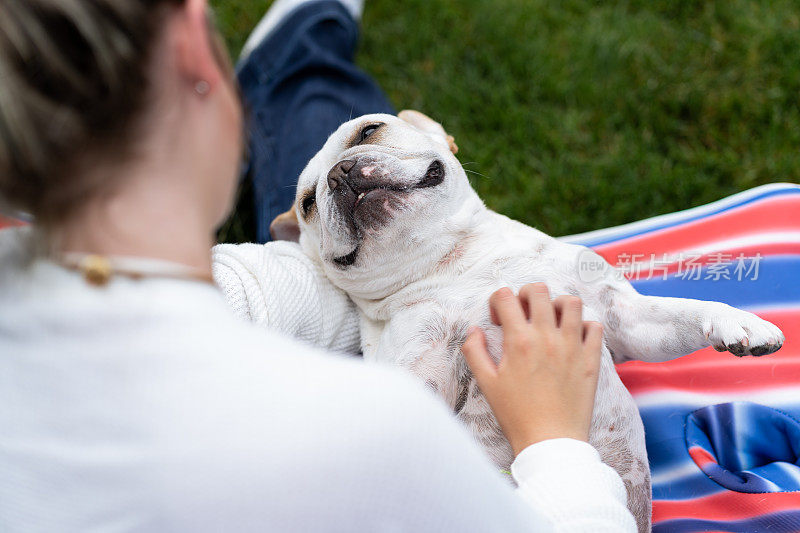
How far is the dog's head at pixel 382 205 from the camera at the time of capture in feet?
6.91

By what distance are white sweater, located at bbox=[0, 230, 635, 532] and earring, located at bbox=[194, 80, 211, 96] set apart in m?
0.33

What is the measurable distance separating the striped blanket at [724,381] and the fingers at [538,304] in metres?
0.70

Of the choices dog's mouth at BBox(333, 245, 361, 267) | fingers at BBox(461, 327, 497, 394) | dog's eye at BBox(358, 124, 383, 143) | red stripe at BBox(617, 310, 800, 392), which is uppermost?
dog's eye at BBox(358, 124, 383, 143)

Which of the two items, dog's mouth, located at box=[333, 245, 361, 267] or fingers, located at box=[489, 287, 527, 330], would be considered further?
dog's mouth, located at box=[333, 245, 361, 267]

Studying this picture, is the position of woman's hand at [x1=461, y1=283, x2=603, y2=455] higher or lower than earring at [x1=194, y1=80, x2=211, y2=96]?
lower

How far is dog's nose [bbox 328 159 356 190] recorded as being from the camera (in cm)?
212

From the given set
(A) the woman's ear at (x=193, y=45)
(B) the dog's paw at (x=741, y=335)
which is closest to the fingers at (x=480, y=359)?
(B) the dog's paw at (x=741, y=335)

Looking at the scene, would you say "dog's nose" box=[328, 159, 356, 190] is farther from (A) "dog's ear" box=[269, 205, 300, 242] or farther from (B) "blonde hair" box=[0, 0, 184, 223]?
(B) "blonde hair" box=[0, 0, 184, 223]

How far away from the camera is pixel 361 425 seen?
38.9 inches

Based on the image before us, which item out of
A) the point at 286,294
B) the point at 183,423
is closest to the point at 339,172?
the point at 286,294

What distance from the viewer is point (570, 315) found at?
6.18 feet

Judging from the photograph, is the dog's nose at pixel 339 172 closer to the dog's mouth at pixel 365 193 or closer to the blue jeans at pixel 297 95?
the dog's mouth at pixel 365 193

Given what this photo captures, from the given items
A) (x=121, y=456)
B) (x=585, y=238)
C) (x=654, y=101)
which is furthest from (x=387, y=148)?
(x=654, y=101)

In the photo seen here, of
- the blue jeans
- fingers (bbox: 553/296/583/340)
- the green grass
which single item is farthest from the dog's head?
the green grass
